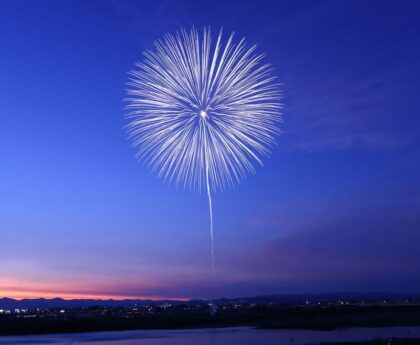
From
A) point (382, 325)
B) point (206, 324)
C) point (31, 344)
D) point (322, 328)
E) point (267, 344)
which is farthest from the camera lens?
point (206, 324)

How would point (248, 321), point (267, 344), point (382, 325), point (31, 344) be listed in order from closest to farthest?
1. point (267, 344)
2. point (31, 344)
3. point (382, 325)
4. point (248, 321)

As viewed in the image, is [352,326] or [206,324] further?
[206,324]

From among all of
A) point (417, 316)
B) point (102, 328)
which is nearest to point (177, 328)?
point (102, 328)

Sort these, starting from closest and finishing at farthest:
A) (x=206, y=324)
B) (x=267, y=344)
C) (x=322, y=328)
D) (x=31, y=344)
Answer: (x=267, y=344) < (x=31, y=344) < (x=322, y=328) < (x=206, y=324)

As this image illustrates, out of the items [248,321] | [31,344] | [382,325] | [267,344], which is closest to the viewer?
[267,344]

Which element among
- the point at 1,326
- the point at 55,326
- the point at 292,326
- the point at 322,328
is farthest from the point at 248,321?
the point at 1,326

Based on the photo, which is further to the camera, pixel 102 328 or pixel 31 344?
pixel 102 328

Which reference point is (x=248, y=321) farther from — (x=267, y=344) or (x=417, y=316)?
(x=267, y=344)

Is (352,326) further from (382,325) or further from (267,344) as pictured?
(267,344)

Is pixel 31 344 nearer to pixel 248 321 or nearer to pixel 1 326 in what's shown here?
pixel 1 326
